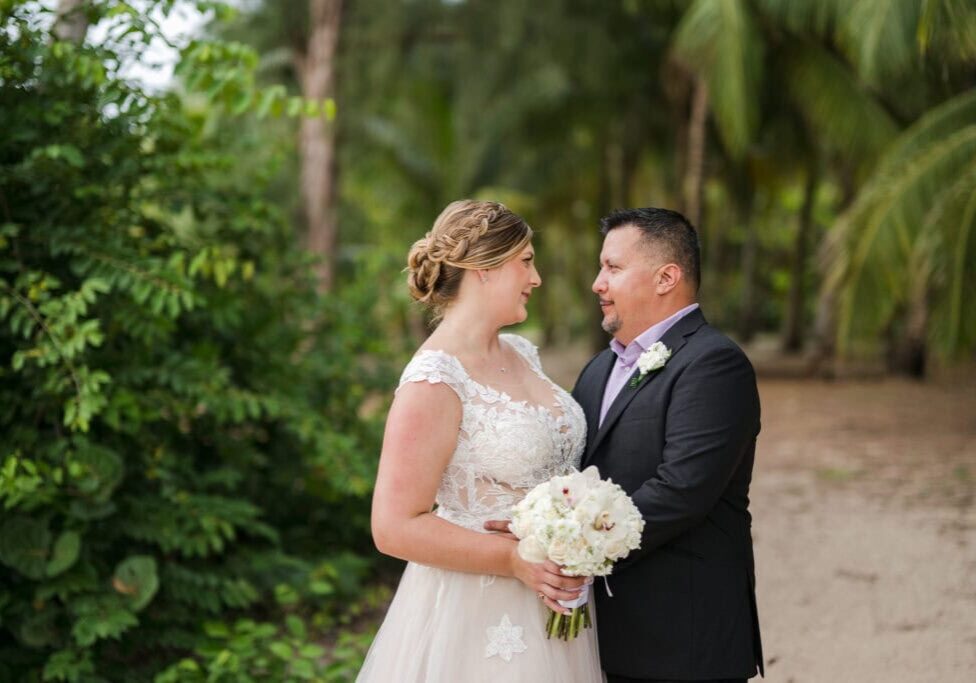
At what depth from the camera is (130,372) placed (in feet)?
16.0

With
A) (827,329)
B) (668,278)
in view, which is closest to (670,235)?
(668,278)

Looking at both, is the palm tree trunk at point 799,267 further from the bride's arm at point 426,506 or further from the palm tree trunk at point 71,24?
the bride's arm at point 426,506

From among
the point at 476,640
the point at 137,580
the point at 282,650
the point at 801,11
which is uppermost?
the point at 801,11

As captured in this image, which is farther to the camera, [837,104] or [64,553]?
[837,104]

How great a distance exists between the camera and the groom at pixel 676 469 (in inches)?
111

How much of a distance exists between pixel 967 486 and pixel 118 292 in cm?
732

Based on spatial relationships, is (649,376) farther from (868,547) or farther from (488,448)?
(868,547)

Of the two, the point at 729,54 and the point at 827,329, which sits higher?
the point at 729,54

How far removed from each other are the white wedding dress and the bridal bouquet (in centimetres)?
36

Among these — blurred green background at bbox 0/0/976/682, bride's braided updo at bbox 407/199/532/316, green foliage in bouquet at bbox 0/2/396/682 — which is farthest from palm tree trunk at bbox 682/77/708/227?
bride's braided updo at bbox 407/199/532/316

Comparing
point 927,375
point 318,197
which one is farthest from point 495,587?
point 927,375

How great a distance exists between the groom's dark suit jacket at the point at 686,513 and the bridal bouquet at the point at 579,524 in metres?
0.23

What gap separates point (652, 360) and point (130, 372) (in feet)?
9.70

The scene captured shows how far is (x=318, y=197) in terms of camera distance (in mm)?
15016
